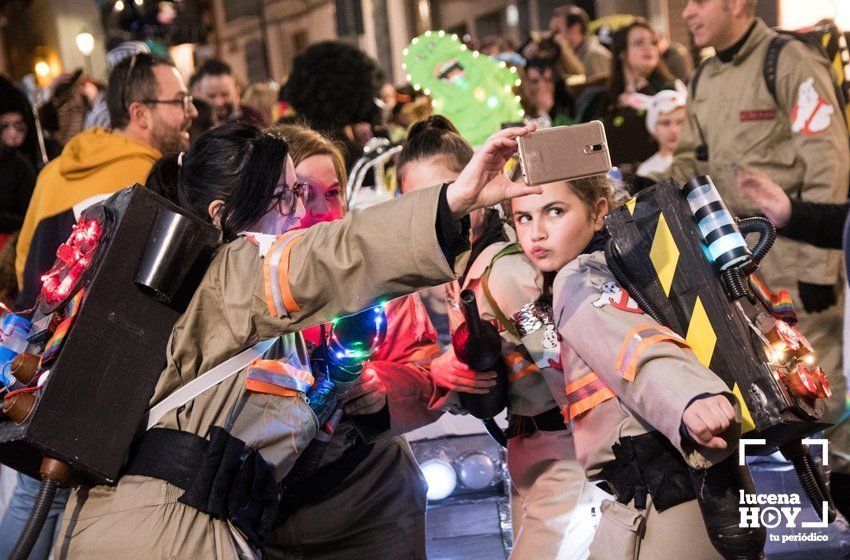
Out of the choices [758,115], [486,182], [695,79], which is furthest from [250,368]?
[695,79]

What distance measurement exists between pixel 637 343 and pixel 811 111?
269 cm

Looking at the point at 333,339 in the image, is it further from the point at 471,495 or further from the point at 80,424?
the point at 471,495

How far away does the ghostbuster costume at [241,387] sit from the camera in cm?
217

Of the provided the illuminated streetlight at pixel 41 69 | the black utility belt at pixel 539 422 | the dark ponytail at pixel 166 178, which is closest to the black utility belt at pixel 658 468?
the black utility belt at pixel 539 422

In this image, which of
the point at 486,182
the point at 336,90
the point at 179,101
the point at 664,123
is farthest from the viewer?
the point at 336,90

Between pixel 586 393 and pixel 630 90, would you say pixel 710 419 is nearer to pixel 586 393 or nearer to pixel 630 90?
pixel 586 393

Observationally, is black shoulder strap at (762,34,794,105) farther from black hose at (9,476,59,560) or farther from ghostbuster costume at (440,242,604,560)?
black hose at (9,476,59,560)

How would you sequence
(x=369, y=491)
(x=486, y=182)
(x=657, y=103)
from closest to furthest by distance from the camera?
(x=486, y=182)
(x=369, y=491)
(x=657, y=103)

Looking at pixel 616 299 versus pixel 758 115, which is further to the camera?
pixel 758 115

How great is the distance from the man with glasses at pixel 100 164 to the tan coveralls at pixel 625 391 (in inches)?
86.6

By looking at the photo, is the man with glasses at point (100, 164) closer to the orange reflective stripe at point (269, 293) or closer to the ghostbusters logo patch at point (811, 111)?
the orange reflective stripe at point (269, 293)

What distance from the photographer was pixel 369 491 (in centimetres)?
310

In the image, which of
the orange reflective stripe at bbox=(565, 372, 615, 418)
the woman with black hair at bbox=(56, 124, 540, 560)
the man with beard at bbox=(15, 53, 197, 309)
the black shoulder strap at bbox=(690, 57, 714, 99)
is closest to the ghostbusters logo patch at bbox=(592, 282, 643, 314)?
the orange reflective stripe at bbox=(565, 372, 615, 418)

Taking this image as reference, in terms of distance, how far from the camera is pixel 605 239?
2973mm
